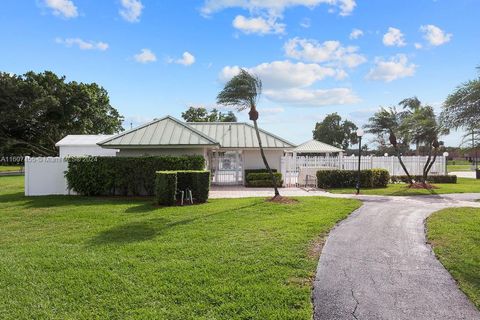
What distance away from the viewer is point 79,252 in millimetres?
6305

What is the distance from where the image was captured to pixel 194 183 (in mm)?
12594

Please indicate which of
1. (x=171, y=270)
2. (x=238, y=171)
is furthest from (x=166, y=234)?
(x=238, y=171)

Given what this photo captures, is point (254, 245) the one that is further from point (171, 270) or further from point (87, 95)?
point (87, 95)

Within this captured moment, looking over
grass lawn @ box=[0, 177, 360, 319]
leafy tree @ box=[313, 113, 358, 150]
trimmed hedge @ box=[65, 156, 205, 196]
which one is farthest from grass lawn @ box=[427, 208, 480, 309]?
leafy tree @ box=[313, 113, 358, 150]

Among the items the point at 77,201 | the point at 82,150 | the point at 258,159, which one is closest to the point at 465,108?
the point at 77,201

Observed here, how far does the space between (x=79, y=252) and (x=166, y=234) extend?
5.91ft

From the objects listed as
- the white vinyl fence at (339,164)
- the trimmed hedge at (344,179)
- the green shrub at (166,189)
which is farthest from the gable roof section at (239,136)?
the green shrub at (166,189)

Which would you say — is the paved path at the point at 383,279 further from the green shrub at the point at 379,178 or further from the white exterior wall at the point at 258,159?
the white exterior wall at the point at 258,159

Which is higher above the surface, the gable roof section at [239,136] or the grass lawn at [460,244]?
the gable roof section at [239,136]

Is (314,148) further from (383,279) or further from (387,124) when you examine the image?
(383,279)

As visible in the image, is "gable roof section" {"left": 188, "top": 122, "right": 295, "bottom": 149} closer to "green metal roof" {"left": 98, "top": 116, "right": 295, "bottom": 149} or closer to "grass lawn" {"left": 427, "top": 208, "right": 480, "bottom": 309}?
"green metal roof" {"left": 98, "top": 116, "right": 295, "bottom": 149}

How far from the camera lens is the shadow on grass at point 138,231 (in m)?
7.13

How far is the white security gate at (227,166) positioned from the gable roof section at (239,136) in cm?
86

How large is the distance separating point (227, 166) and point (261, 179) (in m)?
3.28
